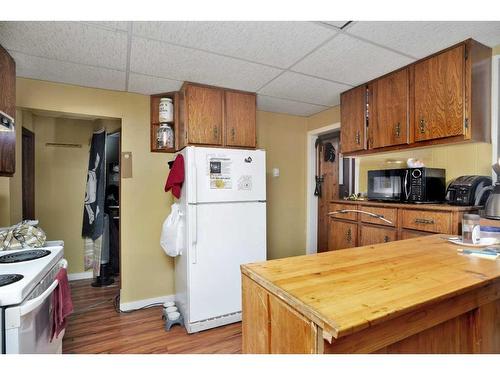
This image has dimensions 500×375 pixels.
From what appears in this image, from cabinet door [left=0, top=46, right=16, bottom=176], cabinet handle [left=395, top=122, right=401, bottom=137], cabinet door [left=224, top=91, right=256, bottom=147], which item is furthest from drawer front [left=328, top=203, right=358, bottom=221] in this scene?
cabinet door [left=0, top=46, right=16, bottom=176]

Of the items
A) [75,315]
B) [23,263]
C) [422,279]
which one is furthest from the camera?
[75,315]

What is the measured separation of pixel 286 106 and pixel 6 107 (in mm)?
2632

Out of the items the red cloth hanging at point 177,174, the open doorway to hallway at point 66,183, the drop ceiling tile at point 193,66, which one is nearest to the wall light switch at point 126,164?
the red cloth hanging at point 177,174

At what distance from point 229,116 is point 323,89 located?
1.02 metres

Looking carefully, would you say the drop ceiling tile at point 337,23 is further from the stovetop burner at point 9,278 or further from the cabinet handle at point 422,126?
the stovetop burner at point 9,278

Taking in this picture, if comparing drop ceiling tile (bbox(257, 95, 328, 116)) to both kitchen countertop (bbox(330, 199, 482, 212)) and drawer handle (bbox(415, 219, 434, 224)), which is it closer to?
kitchen countertop (bbox(330, 199, 482, 212))

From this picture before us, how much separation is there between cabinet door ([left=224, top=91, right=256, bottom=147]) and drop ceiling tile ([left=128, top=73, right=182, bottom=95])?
0.54 meters

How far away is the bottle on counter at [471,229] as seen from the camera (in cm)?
150

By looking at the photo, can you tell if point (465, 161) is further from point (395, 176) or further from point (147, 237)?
point (147, 237)

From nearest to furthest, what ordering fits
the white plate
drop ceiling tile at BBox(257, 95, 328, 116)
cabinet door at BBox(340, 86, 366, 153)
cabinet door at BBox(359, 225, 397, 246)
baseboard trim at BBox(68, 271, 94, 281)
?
the white plate, cabinet door at BBox(359, 225, 397, 246), cabinet door at BBox(340, 86, 366, 153), drop ceiling tile at BBox(257, 95, 328, 116), baseboard trim at BBox(68, 271, 94, 281)

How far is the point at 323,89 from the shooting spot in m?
2.71

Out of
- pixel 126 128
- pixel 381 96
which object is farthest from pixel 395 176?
pixel 126 128

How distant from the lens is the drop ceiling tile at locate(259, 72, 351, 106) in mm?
2453

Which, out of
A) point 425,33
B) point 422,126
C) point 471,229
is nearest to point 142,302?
point 471,229
